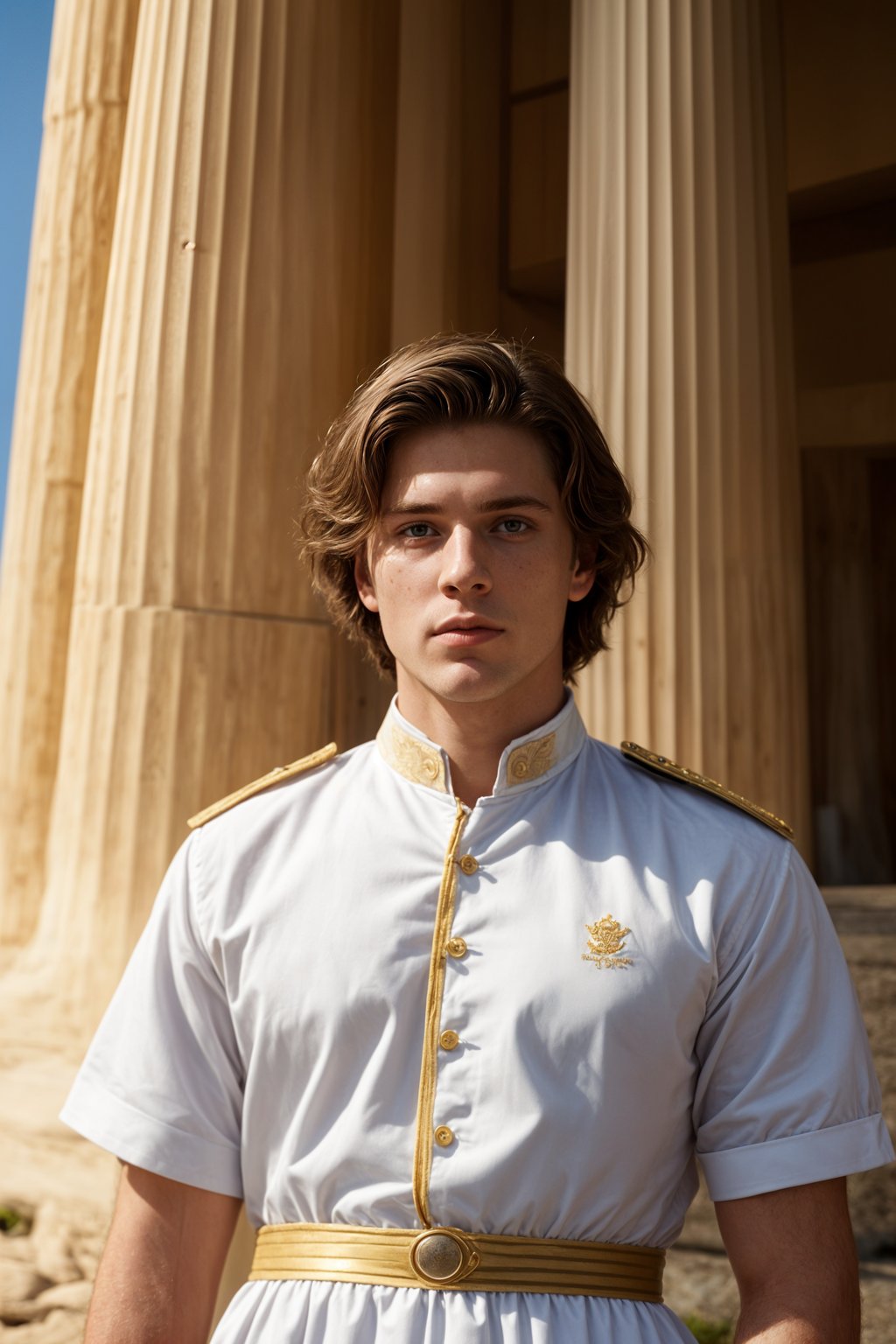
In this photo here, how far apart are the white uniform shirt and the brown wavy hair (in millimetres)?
337

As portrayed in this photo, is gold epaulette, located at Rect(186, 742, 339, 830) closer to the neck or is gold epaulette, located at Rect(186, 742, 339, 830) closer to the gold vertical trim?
the neck

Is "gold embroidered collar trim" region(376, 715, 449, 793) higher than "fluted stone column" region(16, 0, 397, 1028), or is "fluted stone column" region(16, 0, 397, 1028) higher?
"fluted stone column" region(16, 0, 397, 1028)

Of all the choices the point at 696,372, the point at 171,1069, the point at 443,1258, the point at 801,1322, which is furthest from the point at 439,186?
the point at 801,1322

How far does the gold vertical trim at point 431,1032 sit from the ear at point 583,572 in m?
0.41

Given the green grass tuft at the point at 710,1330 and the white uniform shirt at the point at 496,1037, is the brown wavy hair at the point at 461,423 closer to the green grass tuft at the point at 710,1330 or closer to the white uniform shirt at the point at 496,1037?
the white uniform shirt at the point at 496,1037

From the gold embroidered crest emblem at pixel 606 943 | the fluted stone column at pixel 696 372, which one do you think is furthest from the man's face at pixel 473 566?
the fluted stone column at pixel 696 372

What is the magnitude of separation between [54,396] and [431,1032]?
3604 millimetres

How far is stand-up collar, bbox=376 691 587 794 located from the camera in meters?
1.83

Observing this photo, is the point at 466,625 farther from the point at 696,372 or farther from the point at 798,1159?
the point at 696,372

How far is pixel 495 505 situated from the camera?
5.83ft

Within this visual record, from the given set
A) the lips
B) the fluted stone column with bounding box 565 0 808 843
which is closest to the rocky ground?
the fluted stone column with bounding box 565 0 808 843

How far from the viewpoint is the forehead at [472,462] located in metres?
1.78

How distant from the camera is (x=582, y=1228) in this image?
5.26 ft

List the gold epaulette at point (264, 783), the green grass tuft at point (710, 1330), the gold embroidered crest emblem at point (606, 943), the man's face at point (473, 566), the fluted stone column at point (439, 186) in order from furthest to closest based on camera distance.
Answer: the fluted stone column at point (439, 186) < the green grass tuft at point (710, 1330) < the gold epaulette at point (264, 783) < the man's face at point (473, 566) < the gold embroidered crest emblem at point (606, 943)
